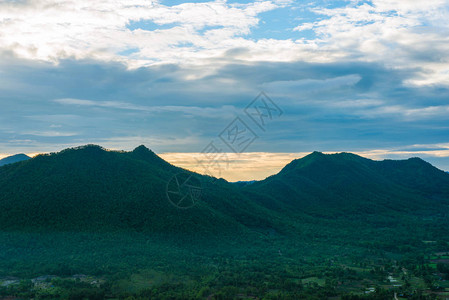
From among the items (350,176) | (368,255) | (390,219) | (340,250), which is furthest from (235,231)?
(350,176)

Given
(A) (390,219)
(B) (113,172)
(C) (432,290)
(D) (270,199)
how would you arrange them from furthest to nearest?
(D) (270,199)
(A) (390,219)
(B) (113,172)
(C) (432,290)

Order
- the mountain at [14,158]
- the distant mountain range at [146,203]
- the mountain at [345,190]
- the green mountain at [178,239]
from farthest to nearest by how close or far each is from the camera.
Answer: the mountain at [14,158] < the mountain at [345,190] < the distant mountain range at [146,203] < the green mountain at [178,239]

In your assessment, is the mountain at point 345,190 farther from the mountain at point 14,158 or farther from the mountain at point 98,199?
the mountain at point 14,158

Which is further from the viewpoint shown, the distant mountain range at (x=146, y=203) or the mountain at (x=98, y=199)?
the distant mountain range at (x=146, y=203)

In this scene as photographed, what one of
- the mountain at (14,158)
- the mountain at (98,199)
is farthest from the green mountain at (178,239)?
the mountain at (14,158)

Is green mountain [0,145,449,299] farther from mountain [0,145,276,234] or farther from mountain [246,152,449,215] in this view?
mountain [246,152,449,215]

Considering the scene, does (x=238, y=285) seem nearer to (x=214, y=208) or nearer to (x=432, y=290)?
(x=432, y=290)

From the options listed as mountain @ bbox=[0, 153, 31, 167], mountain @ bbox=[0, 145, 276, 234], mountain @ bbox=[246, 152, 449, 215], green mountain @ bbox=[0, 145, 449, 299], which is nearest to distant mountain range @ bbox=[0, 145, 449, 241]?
mountain @ bbox=[0, 145, 276, 234]

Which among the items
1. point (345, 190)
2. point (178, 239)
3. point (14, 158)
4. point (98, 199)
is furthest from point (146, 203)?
point (14, 158)
